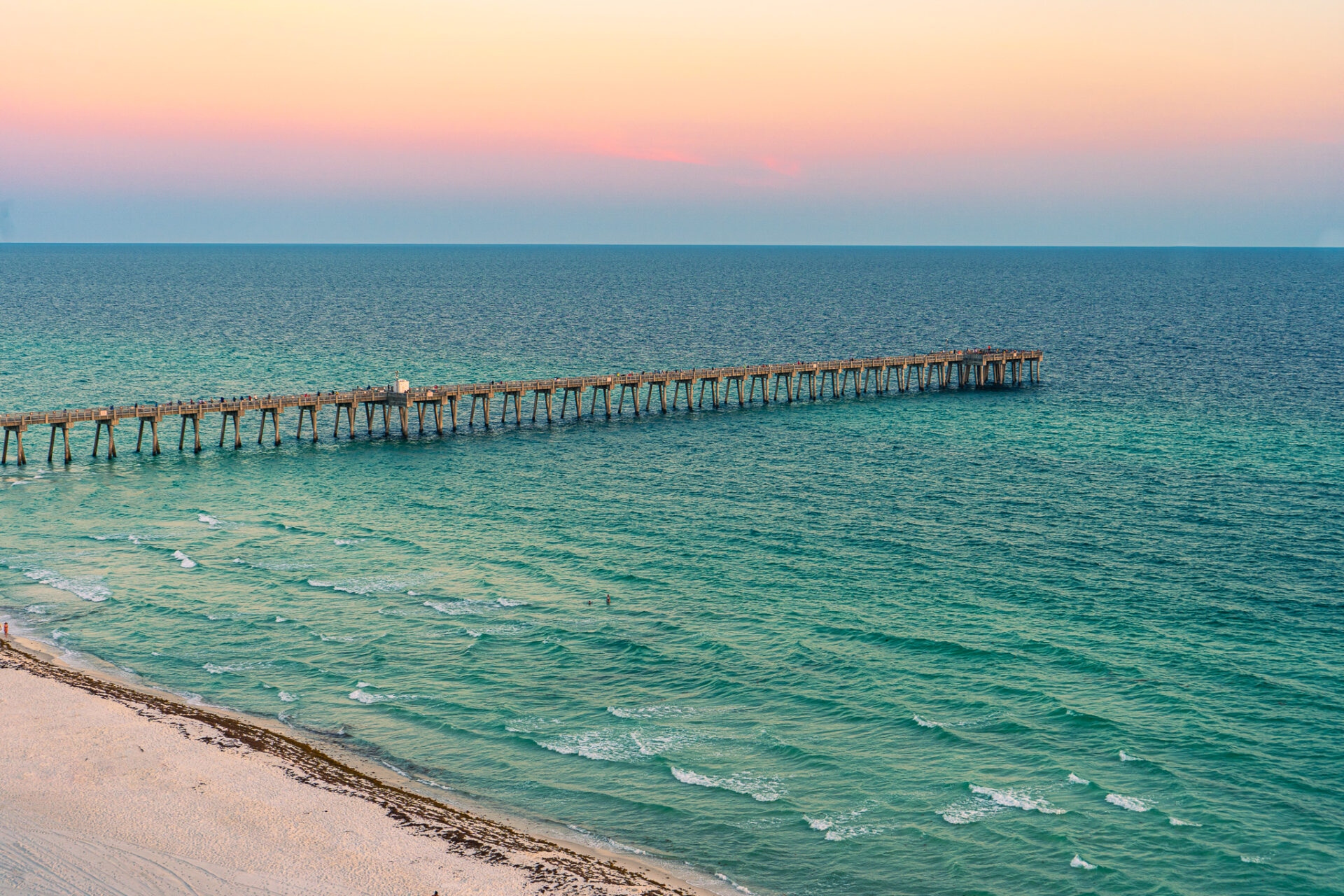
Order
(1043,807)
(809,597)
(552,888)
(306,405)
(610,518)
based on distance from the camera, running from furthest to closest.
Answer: (306,405), (610,518), (809,597), (1043,807), (552,888)

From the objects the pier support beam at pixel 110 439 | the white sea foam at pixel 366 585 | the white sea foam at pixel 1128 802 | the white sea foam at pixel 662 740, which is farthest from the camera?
the pier support beam at pixel 110 439

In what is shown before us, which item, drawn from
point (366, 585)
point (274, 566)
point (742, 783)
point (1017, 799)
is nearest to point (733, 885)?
point (742, 783)

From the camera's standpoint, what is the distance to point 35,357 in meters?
138

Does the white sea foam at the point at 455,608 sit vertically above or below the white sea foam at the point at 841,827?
above

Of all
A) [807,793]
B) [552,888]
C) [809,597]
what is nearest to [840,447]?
[809,597]

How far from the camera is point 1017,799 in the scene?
117 feet

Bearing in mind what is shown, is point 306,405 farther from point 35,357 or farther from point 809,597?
point 35,357

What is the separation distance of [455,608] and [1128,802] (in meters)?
29.2

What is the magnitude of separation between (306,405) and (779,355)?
69.0m

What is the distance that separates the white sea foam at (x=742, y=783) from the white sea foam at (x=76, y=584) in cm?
3137

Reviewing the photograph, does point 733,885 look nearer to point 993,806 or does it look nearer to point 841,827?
point 841,827

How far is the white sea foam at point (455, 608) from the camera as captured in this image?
2041 inches

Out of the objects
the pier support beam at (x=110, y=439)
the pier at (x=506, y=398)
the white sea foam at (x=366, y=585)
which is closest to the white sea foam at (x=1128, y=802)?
the white sea foam at (x=366, y=585)

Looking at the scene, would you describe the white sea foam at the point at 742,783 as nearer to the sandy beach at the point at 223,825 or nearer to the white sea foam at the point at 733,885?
the white sea foam at the point at 733,885
